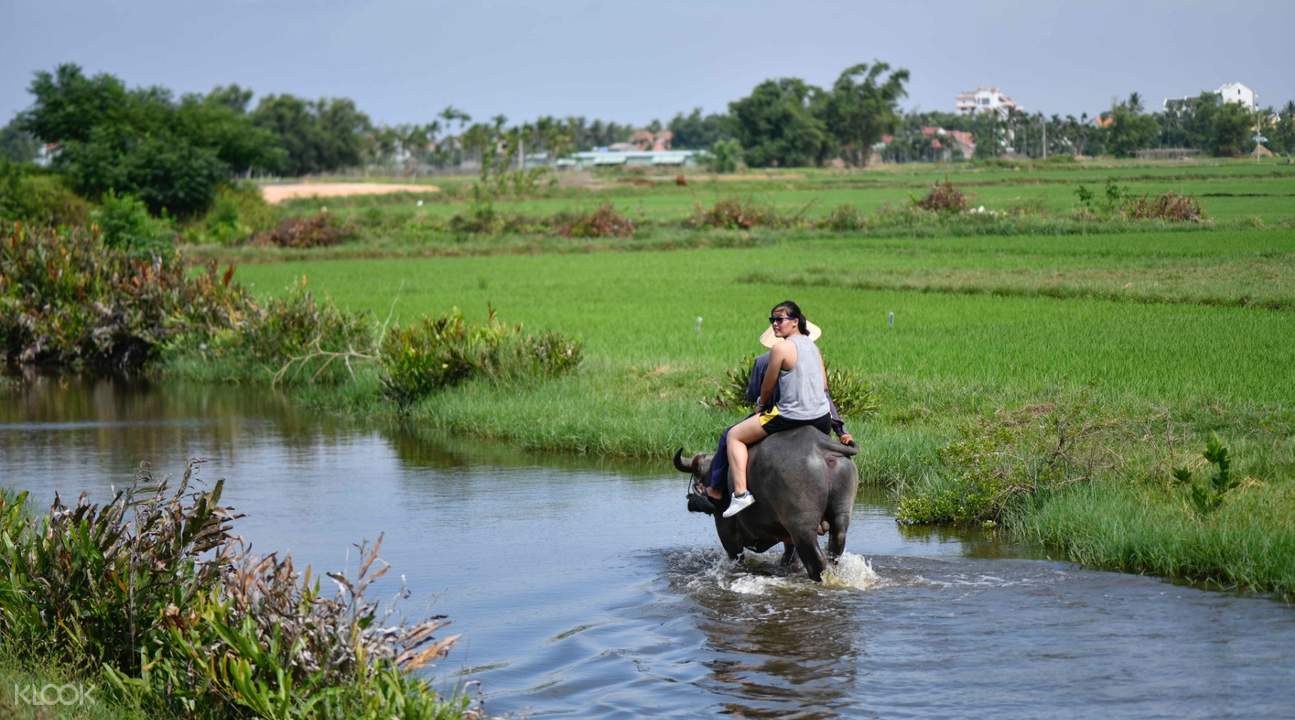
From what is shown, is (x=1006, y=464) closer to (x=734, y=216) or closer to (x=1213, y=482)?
(x=1213, y=482)

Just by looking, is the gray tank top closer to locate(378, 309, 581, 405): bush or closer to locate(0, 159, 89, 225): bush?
locate(378, 309, 581, 405): bush

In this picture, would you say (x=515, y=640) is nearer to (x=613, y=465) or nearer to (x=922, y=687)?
(x=922, y=687)

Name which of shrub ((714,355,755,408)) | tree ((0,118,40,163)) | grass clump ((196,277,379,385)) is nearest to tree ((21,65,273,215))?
grass clump ((196,277,379,385))

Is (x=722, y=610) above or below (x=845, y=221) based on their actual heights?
below

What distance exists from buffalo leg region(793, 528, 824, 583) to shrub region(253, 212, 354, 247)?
34.5m

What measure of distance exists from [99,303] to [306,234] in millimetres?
20390

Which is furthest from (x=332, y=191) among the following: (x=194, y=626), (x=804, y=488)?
A: (x=194, y=626)

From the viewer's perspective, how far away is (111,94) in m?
54.0

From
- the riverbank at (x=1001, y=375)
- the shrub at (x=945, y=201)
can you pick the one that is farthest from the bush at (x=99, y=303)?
the shrub at (x=945, y=201)

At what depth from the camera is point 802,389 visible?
28.1ft

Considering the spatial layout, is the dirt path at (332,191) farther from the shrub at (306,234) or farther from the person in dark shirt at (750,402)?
the person in dark shirt at (750,402)

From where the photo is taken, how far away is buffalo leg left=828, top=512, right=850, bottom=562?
8633mm

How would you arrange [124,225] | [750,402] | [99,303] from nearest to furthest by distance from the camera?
[750,402], [99,303], [124,225]

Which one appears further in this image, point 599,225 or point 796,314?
point 599,225
